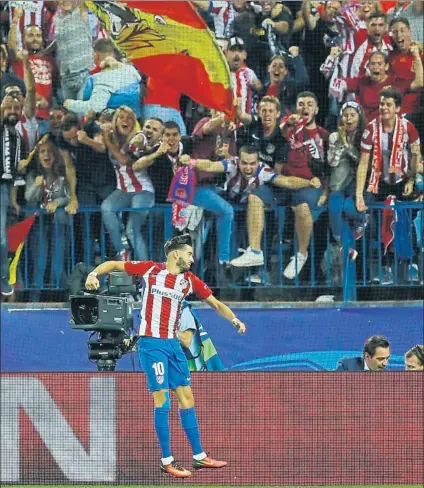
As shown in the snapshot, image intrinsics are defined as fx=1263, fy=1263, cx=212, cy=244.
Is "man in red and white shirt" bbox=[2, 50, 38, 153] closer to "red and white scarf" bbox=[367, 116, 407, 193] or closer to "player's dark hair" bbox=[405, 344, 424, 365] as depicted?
"red and white scarf" bbox=[367, 116, 407, 193]

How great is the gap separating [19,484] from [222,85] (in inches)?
200

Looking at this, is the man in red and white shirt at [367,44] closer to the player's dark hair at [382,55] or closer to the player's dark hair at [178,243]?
the player's dark hair at [382,55]

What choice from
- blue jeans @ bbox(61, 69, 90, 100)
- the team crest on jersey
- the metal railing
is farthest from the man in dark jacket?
blue jeans @ bbox(61, 69, 90, 100)

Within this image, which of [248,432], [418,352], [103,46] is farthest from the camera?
[103,46]

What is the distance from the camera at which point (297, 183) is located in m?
12.4

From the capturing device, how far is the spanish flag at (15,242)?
40.3 feet

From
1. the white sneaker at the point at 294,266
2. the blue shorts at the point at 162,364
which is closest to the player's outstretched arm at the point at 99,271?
the blue shorts at the point at 162,364

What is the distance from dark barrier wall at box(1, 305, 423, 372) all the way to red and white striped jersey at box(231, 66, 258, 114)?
6.73ft

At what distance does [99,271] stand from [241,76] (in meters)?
4.81

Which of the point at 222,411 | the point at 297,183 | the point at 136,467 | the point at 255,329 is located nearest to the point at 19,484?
the point at 136,467

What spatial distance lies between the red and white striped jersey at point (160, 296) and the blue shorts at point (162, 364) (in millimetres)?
56

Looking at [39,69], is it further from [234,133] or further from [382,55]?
[382,55]

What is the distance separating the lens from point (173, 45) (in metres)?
13.1

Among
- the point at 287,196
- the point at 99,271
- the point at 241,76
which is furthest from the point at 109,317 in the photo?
the point at 241,76
